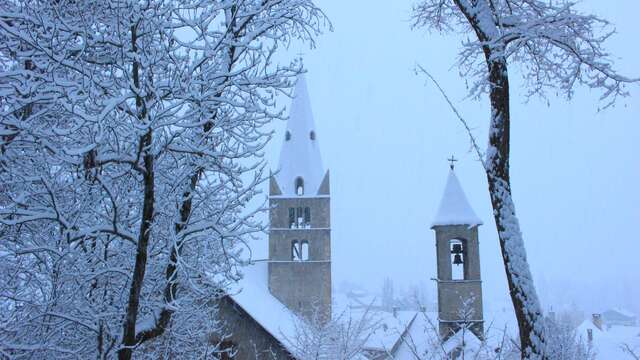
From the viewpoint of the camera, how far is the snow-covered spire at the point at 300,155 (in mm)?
30969

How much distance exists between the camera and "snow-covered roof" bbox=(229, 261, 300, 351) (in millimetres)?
17188

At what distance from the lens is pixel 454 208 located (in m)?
20.9

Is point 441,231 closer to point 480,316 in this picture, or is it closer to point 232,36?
point 480,316

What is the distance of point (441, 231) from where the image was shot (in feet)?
67.7

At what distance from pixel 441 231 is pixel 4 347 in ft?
58.6

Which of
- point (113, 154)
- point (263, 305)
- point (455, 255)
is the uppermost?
point (113, 154)

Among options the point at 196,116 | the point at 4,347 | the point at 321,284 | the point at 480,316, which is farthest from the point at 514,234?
the point at 321,284

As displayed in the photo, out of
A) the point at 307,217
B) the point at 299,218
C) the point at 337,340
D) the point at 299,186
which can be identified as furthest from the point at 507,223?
the point at 299,186

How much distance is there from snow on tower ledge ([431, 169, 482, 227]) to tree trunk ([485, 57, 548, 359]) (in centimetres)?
1567

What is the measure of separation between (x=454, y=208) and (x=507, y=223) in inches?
644

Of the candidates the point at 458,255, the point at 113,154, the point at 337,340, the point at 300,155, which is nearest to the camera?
the point at 113,154

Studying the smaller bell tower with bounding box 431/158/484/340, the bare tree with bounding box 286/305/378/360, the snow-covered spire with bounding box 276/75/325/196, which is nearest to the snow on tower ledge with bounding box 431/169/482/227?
the smaller bell tower with bounding box 431/158/484/340

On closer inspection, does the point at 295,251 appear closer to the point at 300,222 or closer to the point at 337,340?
the point at 300,222

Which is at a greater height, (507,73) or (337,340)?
(507,73)
